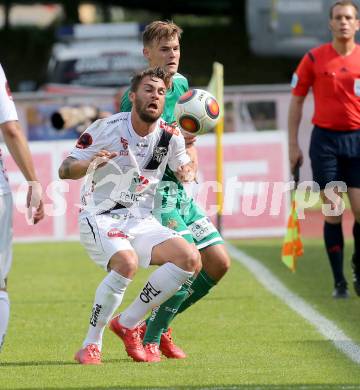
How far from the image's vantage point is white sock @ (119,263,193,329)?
7.37m

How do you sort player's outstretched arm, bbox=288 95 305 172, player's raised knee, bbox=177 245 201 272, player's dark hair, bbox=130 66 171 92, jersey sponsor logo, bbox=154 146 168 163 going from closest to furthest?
player's raised knee, bbox=177 245 201 272 < player's dark hair, bbox=130 66 171 92 < jersey sponsor logo, bbox=154 146 168 163 < player's outstretched arm, bbox=288 95 305 172

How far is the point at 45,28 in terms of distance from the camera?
36.4 metres

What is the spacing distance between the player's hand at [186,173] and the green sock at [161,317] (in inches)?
22.8

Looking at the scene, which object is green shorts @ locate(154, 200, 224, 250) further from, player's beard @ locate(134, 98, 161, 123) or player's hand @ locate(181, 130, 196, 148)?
player's beard @ locate(134, 98, 161, 123)

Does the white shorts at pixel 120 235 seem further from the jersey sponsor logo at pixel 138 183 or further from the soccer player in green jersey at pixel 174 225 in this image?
the soccer player in green jersey at pixel 174 225

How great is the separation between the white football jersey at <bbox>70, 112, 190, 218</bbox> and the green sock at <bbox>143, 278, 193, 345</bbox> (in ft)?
1.75

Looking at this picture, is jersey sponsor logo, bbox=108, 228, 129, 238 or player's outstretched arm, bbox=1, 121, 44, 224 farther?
jersey sponsor logo, bbox=108, 228, 129, 238

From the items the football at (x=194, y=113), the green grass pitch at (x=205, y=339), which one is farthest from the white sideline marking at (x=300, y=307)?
the football at (x=194, y=113)

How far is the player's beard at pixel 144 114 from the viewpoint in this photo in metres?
7.40

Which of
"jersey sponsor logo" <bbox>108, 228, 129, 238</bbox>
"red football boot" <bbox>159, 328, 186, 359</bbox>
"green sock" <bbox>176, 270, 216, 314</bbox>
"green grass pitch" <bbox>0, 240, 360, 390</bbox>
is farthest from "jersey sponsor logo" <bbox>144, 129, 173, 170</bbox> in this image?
"green grass pitch" <bbox>0, 240, 360, 390</bbox>

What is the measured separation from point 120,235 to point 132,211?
0.22m

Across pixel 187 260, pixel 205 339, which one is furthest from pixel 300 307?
pixel 187 260

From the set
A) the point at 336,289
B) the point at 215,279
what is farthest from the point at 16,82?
the point at 215,279

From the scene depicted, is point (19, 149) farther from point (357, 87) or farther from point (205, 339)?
point (357, 87)
